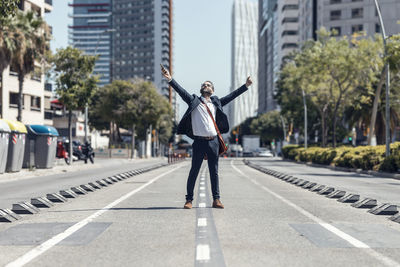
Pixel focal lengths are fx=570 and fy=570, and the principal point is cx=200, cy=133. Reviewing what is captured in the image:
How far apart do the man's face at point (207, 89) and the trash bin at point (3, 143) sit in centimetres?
1495

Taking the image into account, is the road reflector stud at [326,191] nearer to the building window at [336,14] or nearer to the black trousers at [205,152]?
the black trousers at [205,152]

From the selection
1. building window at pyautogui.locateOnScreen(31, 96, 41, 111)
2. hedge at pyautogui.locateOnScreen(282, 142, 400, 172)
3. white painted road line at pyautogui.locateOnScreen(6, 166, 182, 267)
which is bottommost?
white painted road line at pyautogui.locateOnScreen(6, 166, 182, 267)

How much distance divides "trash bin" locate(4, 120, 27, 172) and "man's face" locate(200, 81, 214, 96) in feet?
53.8

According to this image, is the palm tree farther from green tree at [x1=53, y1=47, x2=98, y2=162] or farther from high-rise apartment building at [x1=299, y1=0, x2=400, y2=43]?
high-rise apartment building at [x1=299, y1=0, x2=400, y2=43]

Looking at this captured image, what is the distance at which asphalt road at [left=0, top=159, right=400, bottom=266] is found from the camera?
529cm

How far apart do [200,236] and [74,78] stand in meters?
28.9

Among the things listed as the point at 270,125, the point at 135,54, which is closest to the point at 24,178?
the point at 270,125

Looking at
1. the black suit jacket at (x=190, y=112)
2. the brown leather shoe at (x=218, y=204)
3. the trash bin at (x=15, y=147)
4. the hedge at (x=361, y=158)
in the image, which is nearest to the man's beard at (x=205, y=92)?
the black suit jacket at (x=190, y=112)

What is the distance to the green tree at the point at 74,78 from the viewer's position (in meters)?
33.6

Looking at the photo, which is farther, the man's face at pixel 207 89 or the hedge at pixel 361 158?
the hedge at pixel 361 158

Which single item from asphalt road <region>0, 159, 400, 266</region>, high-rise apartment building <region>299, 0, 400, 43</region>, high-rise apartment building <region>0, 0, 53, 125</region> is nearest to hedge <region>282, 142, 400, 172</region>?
asphalt road <region>0, 159, 400, 266</region>

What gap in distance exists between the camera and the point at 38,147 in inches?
1101

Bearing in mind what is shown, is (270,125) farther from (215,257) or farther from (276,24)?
Result: (215,257)

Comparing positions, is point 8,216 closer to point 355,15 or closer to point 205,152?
point 205,152
